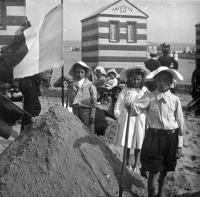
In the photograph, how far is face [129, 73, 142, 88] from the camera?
183 inches

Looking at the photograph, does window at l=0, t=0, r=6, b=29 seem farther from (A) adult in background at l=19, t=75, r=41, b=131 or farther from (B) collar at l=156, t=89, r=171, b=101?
(B) collar at l=156, t=89, r=171, b=101

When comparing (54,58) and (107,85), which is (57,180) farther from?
(107,85)

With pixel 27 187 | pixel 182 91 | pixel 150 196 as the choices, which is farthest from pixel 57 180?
pixel 182 91

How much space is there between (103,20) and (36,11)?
172 inches

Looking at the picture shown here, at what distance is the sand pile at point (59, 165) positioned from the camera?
11.5 ft

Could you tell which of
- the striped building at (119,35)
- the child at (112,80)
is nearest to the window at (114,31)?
the striped building at (119,35)

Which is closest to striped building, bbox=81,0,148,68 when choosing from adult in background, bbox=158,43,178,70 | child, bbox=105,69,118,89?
child, bbox=105,69,118,89

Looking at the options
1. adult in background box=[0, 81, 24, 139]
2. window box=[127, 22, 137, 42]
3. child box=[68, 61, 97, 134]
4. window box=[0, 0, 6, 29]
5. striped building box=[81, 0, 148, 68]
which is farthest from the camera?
window box=[127, 22, 137, 42]

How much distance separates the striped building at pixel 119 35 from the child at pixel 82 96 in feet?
25.6

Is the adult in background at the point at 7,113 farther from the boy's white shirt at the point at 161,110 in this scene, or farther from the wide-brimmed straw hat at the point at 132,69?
the boy's white shirt at the point at 161,110

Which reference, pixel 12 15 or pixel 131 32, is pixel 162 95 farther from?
pixel 131 32

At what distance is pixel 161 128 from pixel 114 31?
372 inches

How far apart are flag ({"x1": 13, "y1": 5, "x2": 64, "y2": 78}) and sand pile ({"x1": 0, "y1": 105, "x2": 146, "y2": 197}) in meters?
1.71

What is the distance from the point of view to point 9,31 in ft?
30.2
